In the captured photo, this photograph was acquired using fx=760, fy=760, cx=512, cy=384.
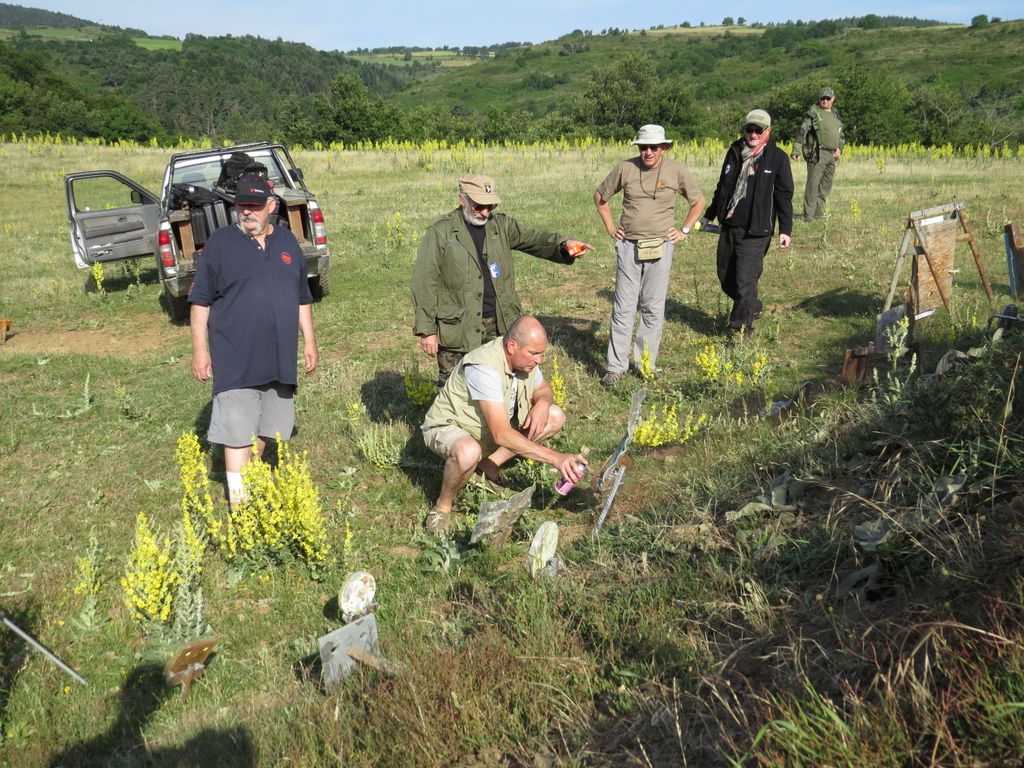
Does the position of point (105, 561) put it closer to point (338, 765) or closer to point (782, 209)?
point (338, 765)

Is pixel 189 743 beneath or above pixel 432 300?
beneath

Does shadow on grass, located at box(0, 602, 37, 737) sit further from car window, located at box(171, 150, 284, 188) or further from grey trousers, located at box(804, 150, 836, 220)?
grey trousers, located at box(804, 150, 836, 220)

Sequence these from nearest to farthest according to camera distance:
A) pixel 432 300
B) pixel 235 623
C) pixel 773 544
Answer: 1. pixel 773 544
2. pixel 235 623
3. pixel 432 300

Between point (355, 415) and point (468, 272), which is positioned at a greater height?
point (468, 272)

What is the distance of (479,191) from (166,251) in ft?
18.5

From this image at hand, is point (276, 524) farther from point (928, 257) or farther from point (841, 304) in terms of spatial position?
point (841, 304)

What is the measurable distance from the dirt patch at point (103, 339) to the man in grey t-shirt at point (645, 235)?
18.2 feet

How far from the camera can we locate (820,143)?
13.1m

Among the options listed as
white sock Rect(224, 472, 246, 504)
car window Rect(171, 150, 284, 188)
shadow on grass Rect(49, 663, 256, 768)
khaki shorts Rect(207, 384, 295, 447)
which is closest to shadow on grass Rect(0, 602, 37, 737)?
shadow on grass Rect(49, 663, 256, 768)

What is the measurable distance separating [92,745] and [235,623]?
35.0 inches

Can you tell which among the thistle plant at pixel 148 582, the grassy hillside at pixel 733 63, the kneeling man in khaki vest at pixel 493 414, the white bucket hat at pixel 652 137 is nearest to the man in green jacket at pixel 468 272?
the kneeling man in khaki vest at pixel 493 414

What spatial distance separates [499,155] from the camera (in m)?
26.5

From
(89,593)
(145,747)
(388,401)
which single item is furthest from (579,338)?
(145,747)

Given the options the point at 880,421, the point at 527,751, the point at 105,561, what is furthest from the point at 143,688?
the point at 880,421
